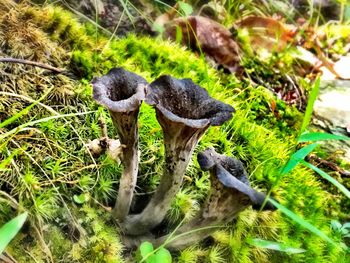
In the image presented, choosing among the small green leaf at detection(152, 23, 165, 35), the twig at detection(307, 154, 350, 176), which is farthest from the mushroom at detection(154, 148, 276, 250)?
the small green leaf at detection(152, 23, 165, 35)

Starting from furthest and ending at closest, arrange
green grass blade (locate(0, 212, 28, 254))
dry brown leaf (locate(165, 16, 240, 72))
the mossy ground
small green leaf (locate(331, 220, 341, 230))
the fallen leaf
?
the fallen leaf < dry brown leaf (locate(165, 16, 240, 72)) < small green leaf (locate(331, 220, 341, 230)) < the mossy ground < green grass blade (locate(0, 212, 28, 254))

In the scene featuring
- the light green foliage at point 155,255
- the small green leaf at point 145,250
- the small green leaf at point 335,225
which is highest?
the light green foliage at point 155,255

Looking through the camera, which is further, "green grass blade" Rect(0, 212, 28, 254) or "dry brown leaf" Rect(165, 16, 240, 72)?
"dry brown leaf" Rect(165, 16, 240, 72)

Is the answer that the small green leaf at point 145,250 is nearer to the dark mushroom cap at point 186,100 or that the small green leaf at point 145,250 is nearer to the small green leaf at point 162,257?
the small green leaf at point 162,257

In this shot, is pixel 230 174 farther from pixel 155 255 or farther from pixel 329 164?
pixel 329 164

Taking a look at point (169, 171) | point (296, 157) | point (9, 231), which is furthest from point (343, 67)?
point (9, 231)

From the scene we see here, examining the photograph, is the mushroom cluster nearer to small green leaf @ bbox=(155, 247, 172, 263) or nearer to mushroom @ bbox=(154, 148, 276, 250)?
mushroom @ bbox=(154, 148, 276, 250)

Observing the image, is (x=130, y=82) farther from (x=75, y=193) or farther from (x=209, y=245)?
(x=209, y=245)

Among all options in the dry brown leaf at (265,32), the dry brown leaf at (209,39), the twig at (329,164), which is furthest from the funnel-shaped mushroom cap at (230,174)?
the dry brown leaf at (265,32)
